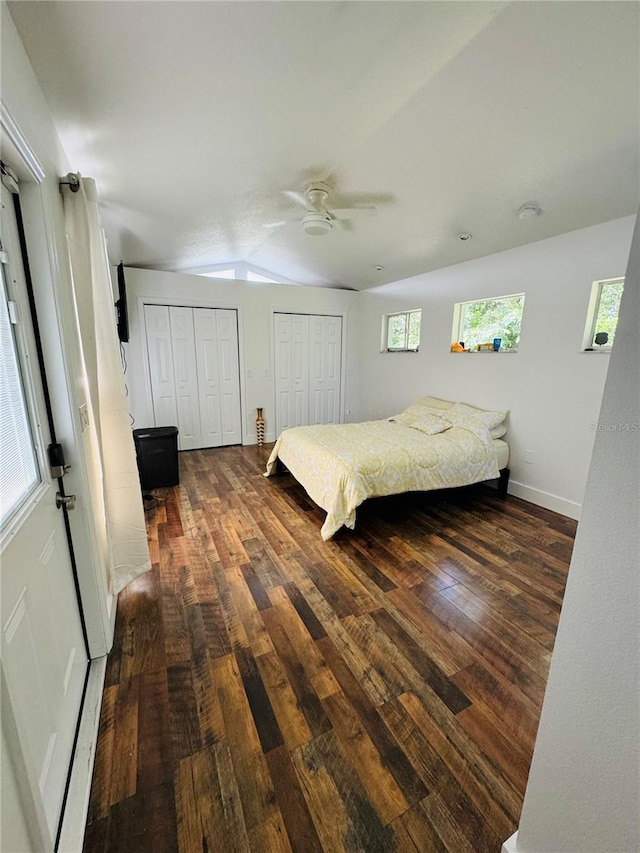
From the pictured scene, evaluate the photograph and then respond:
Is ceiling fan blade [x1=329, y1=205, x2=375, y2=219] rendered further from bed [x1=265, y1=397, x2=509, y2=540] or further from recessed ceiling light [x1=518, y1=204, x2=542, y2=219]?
bed [x1=265, y1=397, x2=509, y2=540]

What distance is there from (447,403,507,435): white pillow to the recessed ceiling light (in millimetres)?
1717

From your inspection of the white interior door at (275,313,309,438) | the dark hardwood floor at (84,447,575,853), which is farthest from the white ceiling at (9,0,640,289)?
the dark hardwood floor at (84,447,575,853)

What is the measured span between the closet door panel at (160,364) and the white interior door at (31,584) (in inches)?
135

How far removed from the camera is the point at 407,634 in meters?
1.72

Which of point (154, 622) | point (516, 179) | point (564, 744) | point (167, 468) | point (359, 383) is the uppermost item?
point (516, 179)

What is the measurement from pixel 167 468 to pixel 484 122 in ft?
12.1

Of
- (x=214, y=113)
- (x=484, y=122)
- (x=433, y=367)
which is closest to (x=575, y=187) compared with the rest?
(x=484, y=122)

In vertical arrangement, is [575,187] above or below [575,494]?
above

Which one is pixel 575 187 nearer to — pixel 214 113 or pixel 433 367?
pixel 433 367

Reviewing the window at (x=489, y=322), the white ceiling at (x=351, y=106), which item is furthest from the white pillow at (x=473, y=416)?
the white ceiling at (x=351, y=106)

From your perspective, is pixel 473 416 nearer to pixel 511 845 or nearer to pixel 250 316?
pixel 511 845

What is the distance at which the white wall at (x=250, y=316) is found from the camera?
426 cm

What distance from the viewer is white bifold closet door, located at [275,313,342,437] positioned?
17.1ft

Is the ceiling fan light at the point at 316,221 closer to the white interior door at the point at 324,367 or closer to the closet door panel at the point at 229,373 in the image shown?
the closet door panel at the point at 229,373
